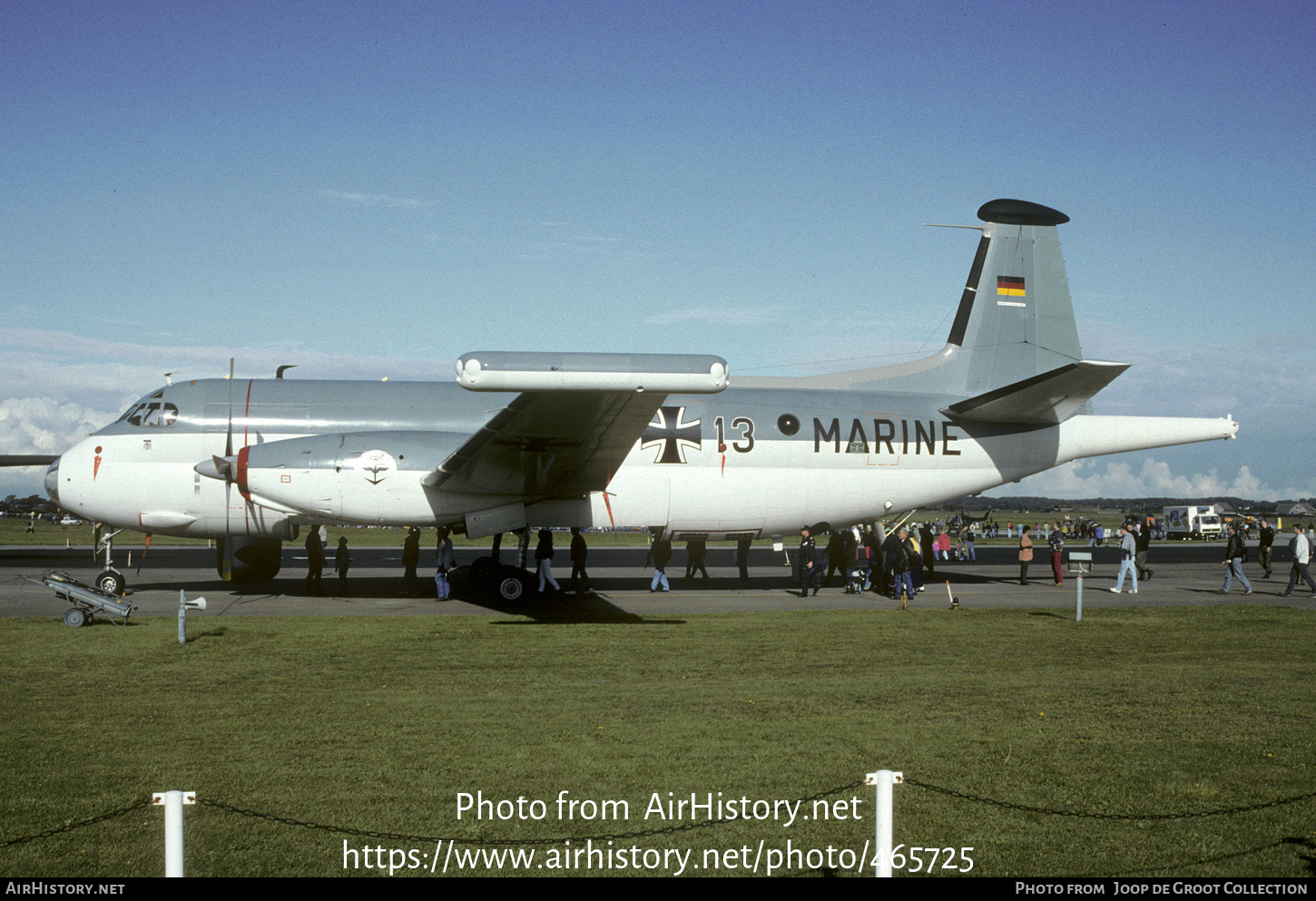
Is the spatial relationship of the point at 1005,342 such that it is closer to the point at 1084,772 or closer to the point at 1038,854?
the point at 1084,772

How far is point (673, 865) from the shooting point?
6.21 m

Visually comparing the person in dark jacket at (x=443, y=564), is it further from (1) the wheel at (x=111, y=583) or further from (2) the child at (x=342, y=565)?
(1) the wheel at (x=111, y=583)

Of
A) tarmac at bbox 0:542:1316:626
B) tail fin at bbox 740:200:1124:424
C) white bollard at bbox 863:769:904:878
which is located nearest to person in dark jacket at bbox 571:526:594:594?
tarmac at bbox 0:542:1316:626

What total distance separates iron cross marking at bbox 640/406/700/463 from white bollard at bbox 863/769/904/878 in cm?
1713

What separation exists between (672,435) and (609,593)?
5201 millimetres

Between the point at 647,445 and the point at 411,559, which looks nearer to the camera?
the point at 647,445

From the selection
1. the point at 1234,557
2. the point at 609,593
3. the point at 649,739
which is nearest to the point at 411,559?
the point at 609,593

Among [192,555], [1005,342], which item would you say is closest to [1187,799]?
[1005,342]

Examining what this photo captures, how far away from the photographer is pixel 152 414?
2144cm

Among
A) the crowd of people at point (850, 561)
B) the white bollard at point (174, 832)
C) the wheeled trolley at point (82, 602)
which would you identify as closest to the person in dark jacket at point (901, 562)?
the crowd of people at point (850, 561)

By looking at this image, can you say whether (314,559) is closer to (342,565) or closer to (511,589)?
(342,565)

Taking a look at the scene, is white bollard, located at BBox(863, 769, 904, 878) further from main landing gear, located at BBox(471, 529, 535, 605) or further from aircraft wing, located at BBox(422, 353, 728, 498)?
main landing gear, located at BBox(471, 529, 535, 605)

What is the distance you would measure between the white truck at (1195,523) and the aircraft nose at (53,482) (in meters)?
76.5

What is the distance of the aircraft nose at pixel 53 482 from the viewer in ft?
69.2
